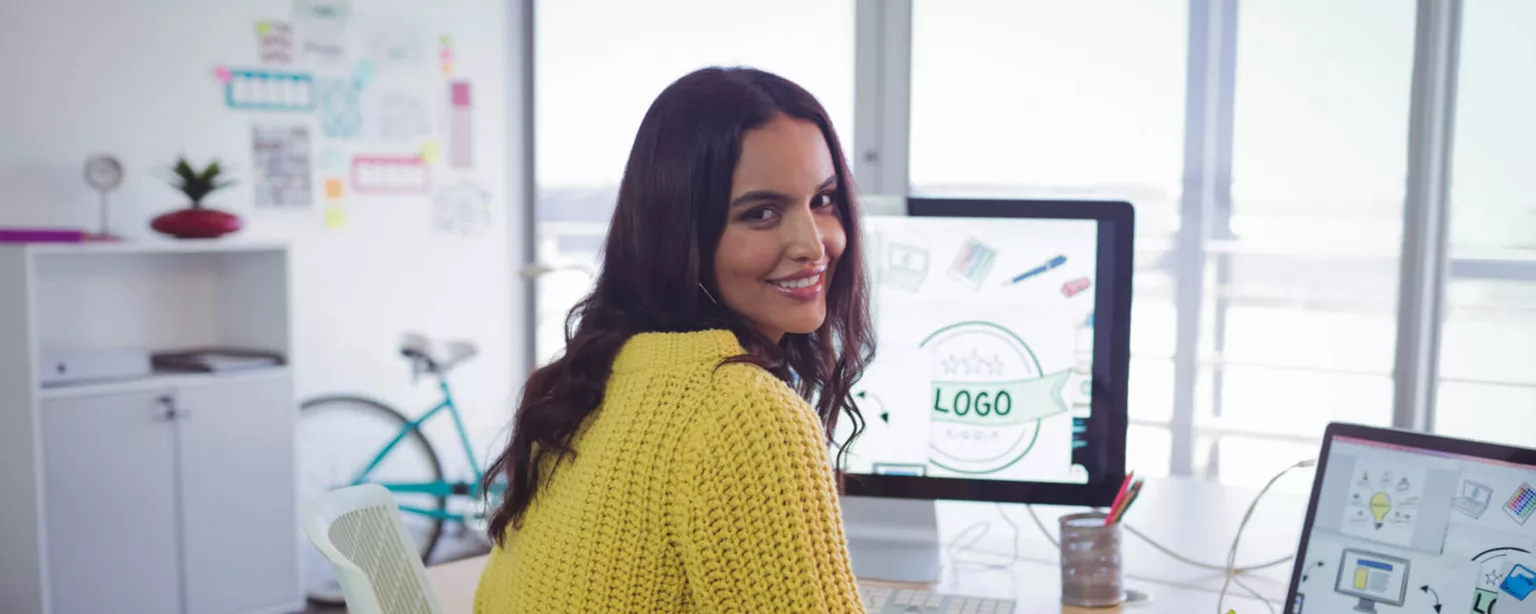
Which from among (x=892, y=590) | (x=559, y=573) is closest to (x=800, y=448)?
(x=559, y=573)

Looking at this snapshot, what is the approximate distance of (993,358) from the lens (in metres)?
1.57

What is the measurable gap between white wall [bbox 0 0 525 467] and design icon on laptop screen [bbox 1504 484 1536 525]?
197cm

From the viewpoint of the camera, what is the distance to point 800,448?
38.4 inches

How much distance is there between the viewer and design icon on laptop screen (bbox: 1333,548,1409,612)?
120 cm

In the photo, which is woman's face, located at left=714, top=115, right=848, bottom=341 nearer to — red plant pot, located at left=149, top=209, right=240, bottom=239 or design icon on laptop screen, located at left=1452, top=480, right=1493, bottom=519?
design icon on laptop screen, located at left=1452, top=480, right=1493, bottom=519

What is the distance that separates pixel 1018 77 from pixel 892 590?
1.71 m

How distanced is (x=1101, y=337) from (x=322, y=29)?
275 cm

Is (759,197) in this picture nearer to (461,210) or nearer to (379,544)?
(379,544)

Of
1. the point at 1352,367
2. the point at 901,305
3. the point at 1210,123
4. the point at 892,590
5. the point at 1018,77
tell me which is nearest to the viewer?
the point at 892,590

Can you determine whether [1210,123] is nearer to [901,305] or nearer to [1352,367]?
[1352,367]

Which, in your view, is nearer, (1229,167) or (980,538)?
(980,538)

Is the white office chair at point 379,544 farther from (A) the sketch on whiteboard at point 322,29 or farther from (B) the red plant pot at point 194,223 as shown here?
(A) the sketch on whiteboard at point 322,29

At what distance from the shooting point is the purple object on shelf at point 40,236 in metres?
2.81

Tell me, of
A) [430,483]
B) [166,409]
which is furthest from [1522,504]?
[430,483]
